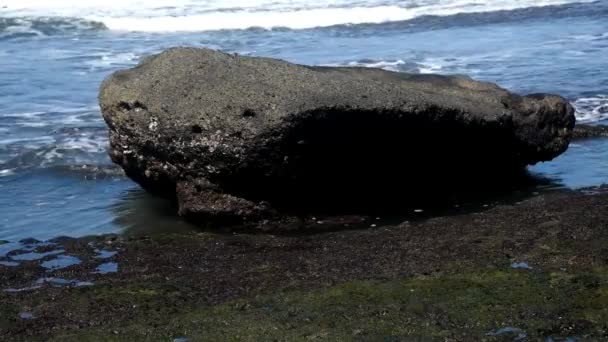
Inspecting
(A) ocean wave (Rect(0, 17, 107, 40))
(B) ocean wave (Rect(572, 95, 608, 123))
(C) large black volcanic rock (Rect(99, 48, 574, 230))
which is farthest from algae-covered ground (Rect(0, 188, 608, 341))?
(A) ocean wave (Rect(0, 17, 107, 40))

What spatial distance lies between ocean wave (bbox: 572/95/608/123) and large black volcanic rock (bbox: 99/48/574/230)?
301 cm

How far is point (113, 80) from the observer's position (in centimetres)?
859

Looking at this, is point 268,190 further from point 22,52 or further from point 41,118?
point 22,52

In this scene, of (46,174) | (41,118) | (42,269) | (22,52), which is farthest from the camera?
(22,52)

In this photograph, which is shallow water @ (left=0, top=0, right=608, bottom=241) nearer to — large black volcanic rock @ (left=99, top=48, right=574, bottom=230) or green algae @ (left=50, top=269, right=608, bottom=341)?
large black volcanic rock @ (left=99, top=48, right=574, bottom=230)

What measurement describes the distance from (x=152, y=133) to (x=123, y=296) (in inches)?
85.9

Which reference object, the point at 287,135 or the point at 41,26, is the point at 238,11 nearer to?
the point at 41,26

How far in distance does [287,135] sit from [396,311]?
2360mm

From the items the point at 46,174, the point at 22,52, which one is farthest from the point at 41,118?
the point at 22,52

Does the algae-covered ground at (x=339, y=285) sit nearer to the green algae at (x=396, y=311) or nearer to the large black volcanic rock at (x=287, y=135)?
the green algae at (x=396, y=311)

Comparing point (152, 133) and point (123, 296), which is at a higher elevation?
point (152, 133)

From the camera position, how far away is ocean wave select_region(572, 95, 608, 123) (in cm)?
1172

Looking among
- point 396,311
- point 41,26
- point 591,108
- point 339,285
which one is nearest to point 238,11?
point 41,26

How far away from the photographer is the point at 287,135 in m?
7.89
